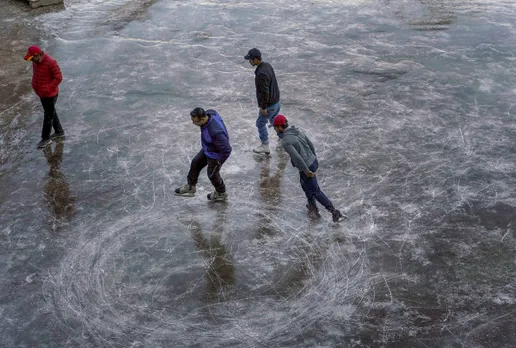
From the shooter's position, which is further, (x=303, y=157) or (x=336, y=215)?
(x=336, y=215)

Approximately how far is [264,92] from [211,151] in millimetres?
1747

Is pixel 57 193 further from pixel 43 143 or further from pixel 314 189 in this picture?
pixel 314 189

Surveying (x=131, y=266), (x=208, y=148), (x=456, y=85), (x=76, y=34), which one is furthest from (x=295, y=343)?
(x=76, y=34)

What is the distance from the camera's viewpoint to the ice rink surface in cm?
710

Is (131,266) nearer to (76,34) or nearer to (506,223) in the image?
(506,223)

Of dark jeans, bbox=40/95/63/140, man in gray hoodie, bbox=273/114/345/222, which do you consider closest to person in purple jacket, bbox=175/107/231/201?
man in gray hoodie, bbox=273/114/345/222

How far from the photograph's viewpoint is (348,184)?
9.53 meters

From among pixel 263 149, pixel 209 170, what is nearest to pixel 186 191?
pixel 209 170

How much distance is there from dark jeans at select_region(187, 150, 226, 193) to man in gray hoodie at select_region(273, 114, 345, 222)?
3.60ft

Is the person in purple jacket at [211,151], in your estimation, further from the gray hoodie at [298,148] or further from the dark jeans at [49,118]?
the dark jeans at [49,118]

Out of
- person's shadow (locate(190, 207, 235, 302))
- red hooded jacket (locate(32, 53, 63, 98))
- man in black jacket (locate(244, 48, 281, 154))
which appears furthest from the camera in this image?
red hooded jacket (locate(32, 53, 63, 98))

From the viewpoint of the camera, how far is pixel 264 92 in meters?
9.83

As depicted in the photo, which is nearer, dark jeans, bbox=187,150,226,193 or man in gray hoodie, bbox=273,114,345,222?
man in gray hoodie, bbox=273,114,345,222

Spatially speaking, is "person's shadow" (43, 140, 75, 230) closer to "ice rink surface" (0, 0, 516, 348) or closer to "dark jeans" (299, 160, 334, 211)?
"ice rink surface" (0, 0, 516, 348)
